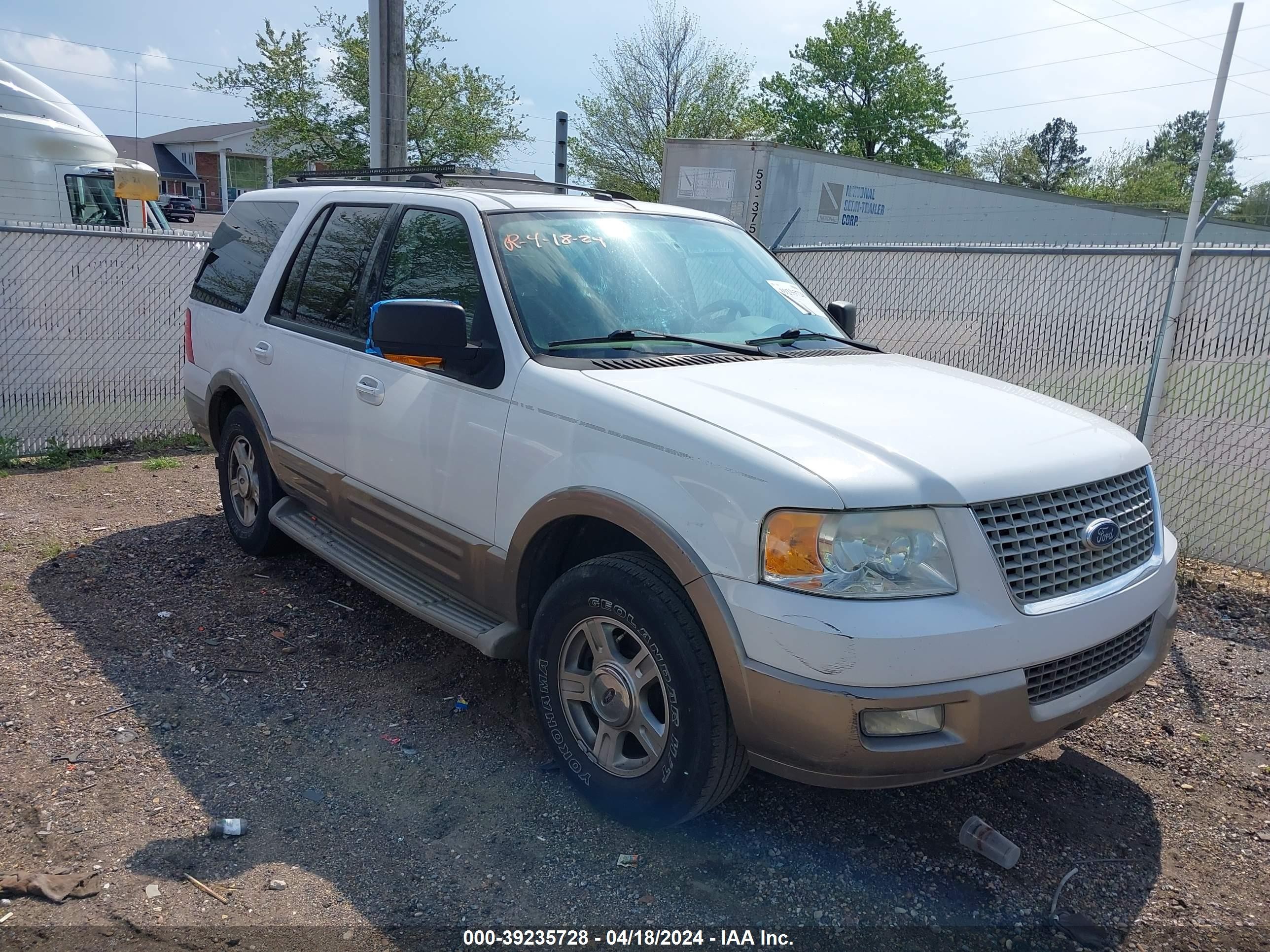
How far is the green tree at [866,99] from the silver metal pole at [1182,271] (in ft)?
158

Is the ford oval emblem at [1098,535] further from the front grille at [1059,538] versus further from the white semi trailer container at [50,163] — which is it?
the white semi trailer container at [50,163]

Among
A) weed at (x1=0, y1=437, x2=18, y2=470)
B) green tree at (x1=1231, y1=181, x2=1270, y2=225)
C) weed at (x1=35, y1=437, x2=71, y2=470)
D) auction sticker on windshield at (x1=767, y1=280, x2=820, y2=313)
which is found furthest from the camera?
green tree at (x1=1231, y1=181, x2=1270, y2=225)

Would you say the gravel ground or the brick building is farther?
the brick building

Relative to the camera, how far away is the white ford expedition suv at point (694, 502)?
2.62 metres

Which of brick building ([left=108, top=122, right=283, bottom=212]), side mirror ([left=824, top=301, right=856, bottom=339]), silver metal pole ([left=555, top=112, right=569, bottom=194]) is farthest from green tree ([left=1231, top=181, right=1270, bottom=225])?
brick building ([left=108, top=122, right=283, bottom=212])

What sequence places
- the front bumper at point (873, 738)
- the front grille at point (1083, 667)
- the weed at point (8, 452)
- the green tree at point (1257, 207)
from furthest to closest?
the green tree at point (1257, 207) < the weed at point (8, 452) < the front grille at point (1083, 667) < the front bumper at point (873, 738)

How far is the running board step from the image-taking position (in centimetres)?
358

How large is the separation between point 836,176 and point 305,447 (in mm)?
15496

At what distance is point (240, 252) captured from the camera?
18.2 feet

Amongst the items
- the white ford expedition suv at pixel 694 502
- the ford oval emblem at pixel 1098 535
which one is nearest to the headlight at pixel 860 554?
the white ford expedition suv at pixel 694 502

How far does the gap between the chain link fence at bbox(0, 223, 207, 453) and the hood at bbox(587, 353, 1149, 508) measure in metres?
6.73

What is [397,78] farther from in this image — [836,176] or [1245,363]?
[836,176]

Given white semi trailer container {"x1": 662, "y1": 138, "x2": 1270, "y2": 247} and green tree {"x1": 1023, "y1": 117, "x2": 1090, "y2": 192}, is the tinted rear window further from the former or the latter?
green tree {"x1": 1023, "y1": 117, "x2": 1090, "y2": 192}

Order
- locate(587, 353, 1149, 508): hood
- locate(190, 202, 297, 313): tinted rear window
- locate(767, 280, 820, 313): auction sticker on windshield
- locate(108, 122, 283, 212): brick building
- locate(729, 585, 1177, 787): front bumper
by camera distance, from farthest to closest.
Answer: locate(108, 122, 283, 212): brick building → locate(190, 202, 297, 313): tinted rear window → locate(767, 280, 820, 313): auction sticker on windshield → locate(587, 353, 1149, 508): hood → locate(729, 585, 1177, 787): front bumper
